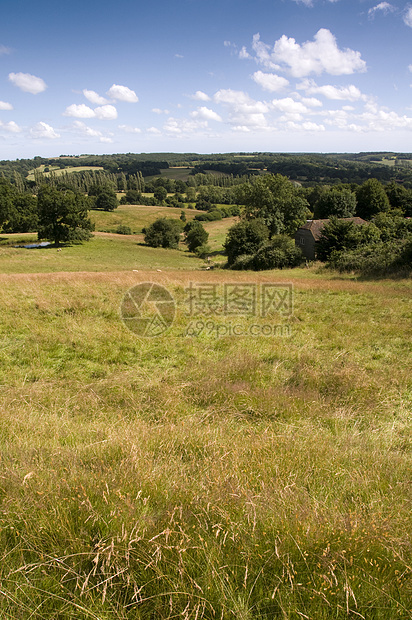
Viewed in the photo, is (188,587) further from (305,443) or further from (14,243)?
(14,243)

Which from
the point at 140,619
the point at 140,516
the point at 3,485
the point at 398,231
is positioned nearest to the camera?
the point at 140,619

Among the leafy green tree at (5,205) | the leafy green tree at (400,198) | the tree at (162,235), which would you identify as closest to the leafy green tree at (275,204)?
the tree at (162,235)

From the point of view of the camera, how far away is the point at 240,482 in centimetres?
269

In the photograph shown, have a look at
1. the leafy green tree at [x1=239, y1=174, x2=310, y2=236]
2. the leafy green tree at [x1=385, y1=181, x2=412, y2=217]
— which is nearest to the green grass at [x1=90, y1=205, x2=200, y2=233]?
the leafy green tree at [x1=239, y1=174, x2=310, y2=236]

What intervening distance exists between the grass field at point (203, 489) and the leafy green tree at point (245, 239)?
37.9 m

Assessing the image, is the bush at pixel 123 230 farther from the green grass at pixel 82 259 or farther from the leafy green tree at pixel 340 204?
the leafy green tree at pixel 340 204

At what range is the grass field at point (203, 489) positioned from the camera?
70.7 inches

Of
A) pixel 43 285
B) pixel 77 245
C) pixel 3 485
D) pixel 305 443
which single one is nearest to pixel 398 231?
pixel 43 285

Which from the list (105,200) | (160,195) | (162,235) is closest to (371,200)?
(162,235)

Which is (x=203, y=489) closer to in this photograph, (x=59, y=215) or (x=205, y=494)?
(x=205, y=494)

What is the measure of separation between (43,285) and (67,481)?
12170 mm

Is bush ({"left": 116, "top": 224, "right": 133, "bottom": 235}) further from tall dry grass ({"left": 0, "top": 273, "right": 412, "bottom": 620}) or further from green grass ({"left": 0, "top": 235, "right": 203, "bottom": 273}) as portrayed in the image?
tall dry grass ({"left": 0, "top": 273, "right": 412, "bottom": 620})

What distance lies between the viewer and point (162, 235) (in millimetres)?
71625

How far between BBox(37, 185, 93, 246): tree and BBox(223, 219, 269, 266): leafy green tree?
1063 inches
